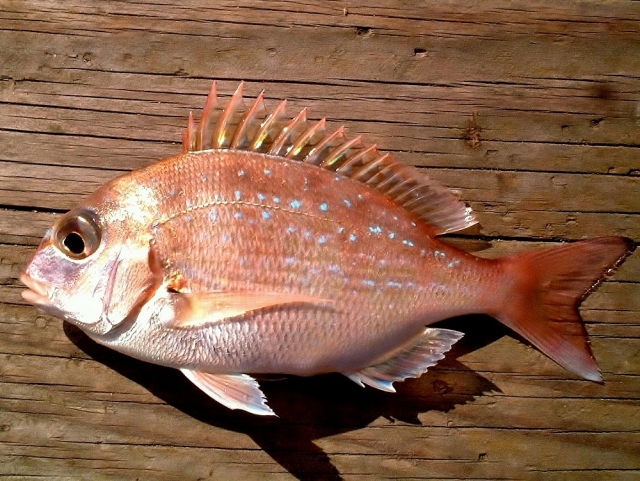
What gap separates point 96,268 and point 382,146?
109 centimetres

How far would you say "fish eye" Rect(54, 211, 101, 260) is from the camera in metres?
1.56

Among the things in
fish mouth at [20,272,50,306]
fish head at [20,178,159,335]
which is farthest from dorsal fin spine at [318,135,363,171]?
fish mouth at [20,272,50,306]

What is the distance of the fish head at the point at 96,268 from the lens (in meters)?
1.55

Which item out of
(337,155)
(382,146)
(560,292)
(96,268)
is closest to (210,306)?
(96,268)

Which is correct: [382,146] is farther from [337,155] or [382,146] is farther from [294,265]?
[294,265]

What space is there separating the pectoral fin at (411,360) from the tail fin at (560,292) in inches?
8.6

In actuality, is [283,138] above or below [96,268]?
above

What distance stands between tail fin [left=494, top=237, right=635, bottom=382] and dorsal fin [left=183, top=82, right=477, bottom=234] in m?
0.27

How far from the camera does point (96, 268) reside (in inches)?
61.2

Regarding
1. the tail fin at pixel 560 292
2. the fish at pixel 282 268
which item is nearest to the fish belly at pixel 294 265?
the fish at pixel 282 268

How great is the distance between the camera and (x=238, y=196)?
5.27 ft

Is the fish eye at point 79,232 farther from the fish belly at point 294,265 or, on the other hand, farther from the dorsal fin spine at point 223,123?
the dorsal fin spine at point 223,123

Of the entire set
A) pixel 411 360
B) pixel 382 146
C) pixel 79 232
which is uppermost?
pixel 382 146

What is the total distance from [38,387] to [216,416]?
2.22ft
